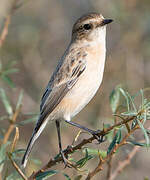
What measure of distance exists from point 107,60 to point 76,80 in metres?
1.98

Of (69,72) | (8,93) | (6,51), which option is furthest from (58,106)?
(6,51)

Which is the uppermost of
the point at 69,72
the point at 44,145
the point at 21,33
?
the point at 21,33

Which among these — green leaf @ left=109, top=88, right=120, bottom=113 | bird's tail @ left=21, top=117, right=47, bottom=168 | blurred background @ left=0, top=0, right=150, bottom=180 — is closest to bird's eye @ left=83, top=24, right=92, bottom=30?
blurred background @ left=0, top=0, right=150, bottom=180

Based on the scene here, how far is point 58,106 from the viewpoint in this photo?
4.80m

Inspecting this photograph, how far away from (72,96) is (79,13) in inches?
146

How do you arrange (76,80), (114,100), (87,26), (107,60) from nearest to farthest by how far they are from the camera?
(114,100), (76,80), (87,26), (107,60)

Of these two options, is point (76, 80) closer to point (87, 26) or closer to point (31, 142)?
point (87, 26)

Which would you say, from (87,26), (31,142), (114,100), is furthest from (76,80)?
(114,100)

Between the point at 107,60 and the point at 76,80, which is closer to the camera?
the point at 76,80

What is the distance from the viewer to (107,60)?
6688 mm

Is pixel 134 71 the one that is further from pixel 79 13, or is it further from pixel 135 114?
pixel 135 114

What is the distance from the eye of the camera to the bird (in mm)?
4633

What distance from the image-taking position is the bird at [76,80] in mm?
4633

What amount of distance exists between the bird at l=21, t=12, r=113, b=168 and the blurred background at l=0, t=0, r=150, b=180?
3.50 ft
